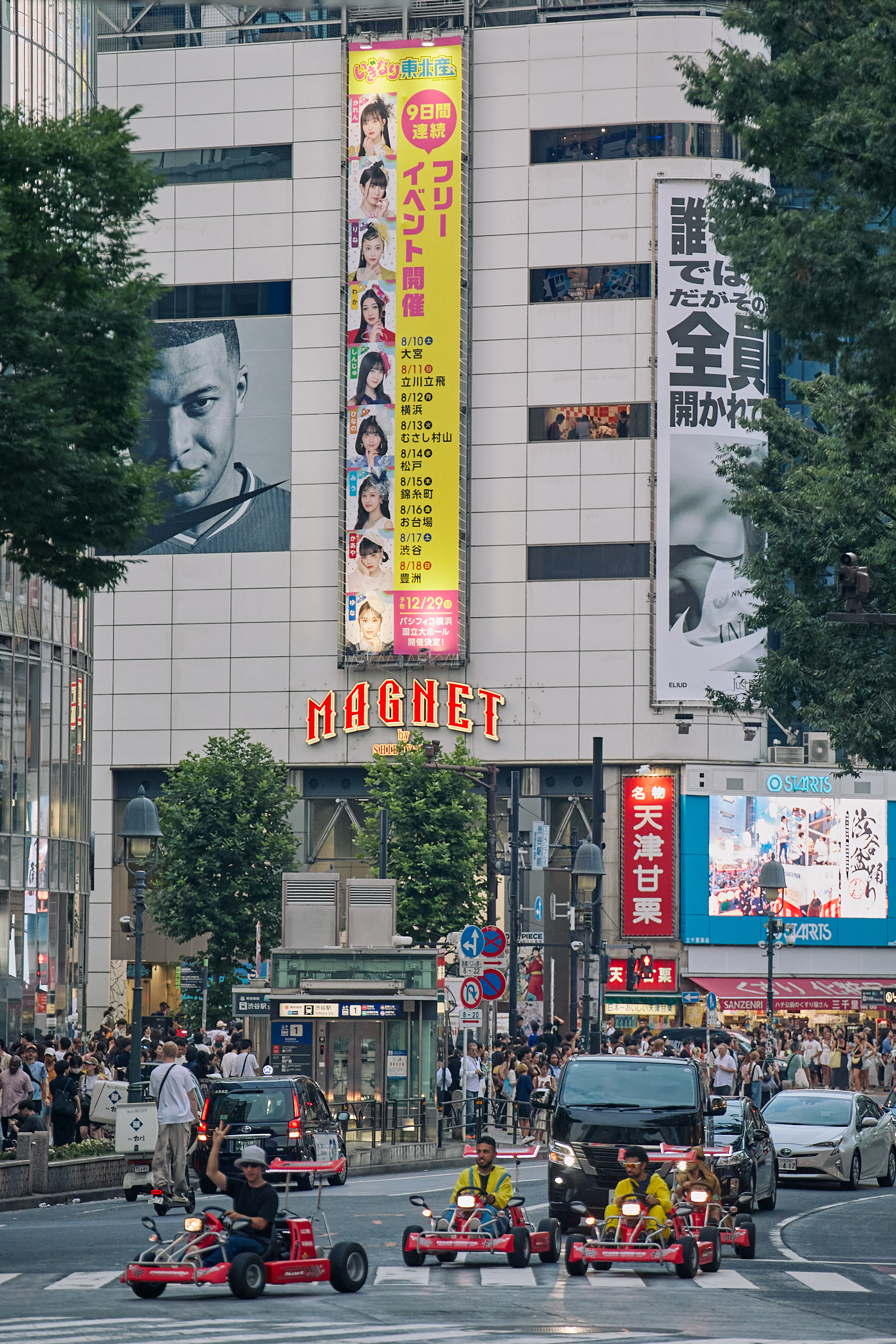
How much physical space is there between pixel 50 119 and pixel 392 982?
21.6 metres

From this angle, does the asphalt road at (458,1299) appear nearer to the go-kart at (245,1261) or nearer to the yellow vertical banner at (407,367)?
the go-kart at (245,1261)

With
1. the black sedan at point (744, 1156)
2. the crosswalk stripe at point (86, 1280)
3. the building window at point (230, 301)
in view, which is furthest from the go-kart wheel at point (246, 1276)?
the building window at point (230, 301)

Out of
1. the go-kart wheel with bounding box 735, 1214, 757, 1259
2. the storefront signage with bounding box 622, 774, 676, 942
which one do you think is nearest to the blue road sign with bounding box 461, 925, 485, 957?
the go-kart wheel with bounding box 735, 1214, 757, 1259

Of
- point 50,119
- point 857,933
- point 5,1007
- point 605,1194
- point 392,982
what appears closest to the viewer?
point 50,119

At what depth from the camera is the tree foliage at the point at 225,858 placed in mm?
62281

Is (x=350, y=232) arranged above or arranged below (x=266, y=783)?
above

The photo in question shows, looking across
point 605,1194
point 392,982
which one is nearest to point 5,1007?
point 392,982

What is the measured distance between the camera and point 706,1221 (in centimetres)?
2100

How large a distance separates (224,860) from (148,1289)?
45788 millimetres

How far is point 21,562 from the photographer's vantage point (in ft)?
71.1

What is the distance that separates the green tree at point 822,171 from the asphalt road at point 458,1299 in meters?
7.88

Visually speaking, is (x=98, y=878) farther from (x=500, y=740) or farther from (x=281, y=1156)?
(x=281, y=1156)

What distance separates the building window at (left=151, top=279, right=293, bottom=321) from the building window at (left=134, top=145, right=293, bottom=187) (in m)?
4.12

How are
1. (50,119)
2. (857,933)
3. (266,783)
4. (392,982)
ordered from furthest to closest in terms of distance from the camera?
(857,933) → (266,783) → (392,982) → (50,119)
